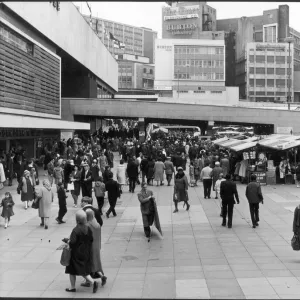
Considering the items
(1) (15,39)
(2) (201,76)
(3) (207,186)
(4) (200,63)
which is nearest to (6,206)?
(3) (207,186)

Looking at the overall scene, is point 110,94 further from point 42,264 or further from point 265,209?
point 42,264

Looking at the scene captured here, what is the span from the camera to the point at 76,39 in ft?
159

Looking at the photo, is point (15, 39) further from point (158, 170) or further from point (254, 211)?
point (254, 211)

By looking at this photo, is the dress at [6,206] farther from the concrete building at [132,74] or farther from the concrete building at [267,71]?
the concrete building at [132,74]

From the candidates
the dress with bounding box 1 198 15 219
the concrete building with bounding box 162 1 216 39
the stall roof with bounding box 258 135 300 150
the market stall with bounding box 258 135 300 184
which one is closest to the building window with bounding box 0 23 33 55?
the stall roof with bounding box 258 135 300 150

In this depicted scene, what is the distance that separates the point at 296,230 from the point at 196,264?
6.36ft

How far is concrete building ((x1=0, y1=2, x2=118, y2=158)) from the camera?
90.4 ft

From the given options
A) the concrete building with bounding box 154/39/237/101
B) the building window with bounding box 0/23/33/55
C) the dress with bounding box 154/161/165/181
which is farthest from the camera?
the concrete building with bounding box 154/39/237/101

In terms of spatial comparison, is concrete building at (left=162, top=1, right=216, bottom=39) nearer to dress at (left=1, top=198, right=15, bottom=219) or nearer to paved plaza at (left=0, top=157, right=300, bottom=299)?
paved plaza at (left=0, top=157, right=300, bottom=299)

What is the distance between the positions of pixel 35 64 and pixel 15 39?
15.6 feet

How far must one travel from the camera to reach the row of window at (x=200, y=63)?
131m

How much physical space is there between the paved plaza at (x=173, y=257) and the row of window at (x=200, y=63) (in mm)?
115487

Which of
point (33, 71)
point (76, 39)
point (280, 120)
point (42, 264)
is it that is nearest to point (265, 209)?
point (42, 264)

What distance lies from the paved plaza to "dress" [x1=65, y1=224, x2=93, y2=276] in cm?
42
